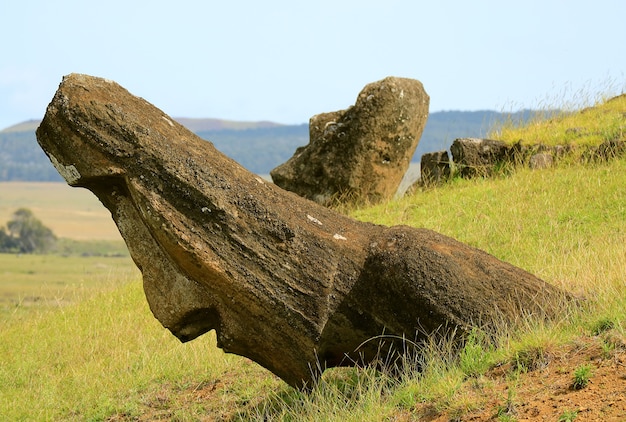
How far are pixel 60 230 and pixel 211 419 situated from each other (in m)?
193

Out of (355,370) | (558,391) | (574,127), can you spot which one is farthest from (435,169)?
(558,391)

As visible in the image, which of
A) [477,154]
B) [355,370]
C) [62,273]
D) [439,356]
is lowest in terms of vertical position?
[62,273]

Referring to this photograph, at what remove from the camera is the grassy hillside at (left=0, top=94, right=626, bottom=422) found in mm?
7879

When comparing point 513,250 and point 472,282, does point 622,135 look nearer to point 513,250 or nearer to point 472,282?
point 513,250

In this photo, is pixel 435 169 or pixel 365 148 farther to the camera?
pixel 435 169

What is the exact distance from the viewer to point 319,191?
21047 millimetres

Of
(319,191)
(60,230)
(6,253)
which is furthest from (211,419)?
(60,230)

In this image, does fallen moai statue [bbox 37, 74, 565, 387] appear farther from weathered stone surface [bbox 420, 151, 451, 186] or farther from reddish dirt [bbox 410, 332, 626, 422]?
weathered stone surface [bbox 420, 151, 451, 186]

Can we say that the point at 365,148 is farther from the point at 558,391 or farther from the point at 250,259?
the point at 558,391

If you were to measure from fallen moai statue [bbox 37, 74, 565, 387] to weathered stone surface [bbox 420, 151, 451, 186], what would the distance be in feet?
38.4

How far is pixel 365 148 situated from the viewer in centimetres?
2031

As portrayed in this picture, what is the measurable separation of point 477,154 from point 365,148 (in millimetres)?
2573

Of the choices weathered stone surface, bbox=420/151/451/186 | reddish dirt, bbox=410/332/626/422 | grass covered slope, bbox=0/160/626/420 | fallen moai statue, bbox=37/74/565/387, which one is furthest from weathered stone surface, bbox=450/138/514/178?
reddish dirt, bbox=410/332/626/422

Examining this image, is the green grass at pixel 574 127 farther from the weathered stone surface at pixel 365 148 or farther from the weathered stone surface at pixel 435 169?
the weathered stone surface at pixel 365 148
